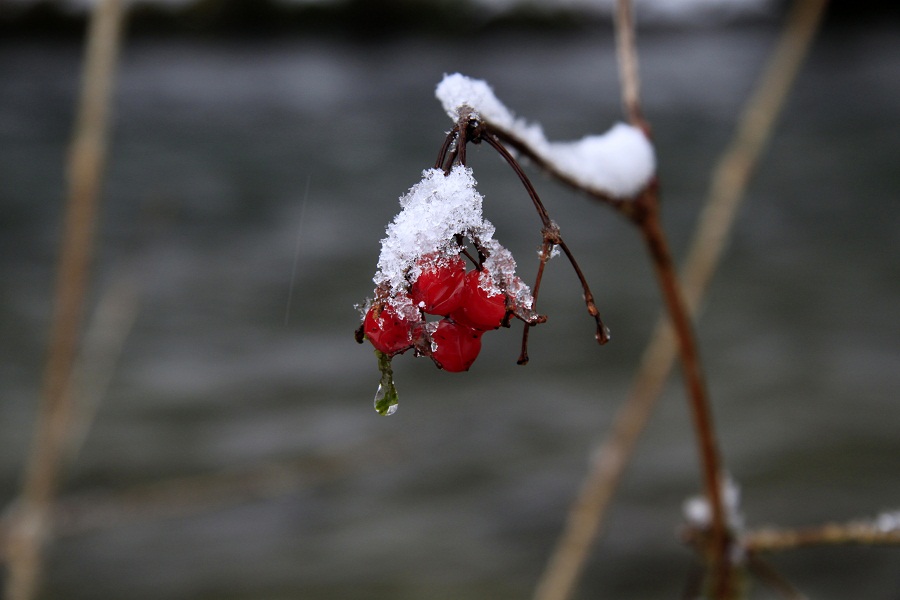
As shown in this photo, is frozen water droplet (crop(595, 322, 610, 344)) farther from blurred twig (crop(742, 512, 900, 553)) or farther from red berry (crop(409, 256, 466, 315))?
blurred twig (crop(742, 512, 900, 553))

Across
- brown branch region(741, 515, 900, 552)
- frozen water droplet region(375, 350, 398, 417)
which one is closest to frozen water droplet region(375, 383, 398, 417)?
frozen water droplet region(375, 350, 398, 417)

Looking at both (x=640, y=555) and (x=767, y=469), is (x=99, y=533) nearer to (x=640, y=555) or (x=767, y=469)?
(x=640, y=555)

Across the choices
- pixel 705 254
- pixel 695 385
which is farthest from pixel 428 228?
pixel 705 254

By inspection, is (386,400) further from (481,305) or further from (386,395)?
(481,305)

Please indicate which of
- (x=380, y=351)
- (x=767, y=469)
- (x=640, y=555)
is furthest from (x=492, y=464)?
(x=380, y=351)

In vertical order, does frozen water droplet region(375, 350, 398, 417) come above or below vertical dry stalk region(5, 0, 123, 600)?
below

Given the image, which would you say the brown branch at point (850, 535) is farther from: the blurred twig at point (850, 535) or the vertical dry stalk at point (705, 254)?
the vertical dry stalk at point (705, 254)
